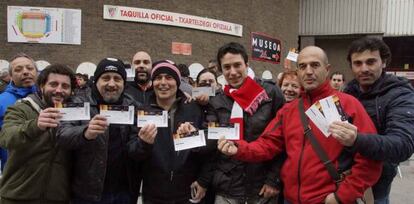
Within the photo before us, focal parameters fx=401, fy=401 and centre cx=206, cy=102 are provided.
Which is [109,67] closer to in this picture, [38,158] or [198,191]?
[38,158]

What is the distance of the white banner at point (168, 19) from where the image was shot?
13773 millimetres

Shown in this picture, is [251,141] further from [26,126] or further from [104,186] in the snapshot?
[26,126]

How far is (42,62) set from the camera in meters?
12.8

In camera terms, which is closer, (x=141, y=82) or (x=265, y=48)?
(x=141, y=82)

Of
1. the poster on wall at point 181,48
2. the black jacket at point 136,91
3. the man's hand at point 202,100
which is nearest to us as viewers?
the man's hand at point 202,100

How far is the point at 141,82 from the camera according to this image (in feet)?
17.7

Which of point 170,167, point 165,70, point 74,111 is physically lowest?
point 170,167

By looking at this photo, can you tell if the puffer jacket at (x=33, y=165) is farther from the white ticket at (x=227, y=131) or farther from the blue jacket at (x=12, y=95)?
the blue jacket at (x=12, y=95)

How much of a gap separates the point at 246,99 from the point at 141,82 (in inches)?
91.6

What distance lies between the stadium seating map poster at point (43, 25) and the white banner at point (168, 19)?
3.76 feet

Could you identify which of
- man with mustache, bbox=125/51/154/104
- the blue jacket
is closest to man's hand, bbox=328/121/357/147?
man with mustache, bbox=125/51/154/104

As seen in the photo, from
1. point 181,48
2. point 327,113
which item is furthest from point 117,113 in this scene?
point 181,48

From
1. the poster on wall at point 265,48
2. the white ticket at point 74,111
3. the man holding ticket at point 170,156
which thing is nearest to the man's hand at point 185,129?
the man holding ticket at point 170,156

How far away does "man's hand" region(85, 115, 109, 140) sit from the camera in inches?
116
